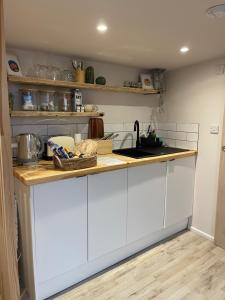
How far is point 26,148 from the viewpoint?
1622mm

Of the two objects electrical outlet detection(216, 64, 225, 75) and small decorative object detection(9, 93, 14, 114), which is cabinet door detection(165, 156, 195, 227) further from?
small decorative object detection(9, 93, 14, 114)

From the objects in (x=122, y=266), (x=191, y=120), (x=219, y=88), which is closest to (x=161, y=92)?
(x=191, y=120)

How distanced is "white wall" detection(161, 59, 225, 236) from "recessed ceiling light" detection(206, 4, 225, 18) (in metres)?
0.98

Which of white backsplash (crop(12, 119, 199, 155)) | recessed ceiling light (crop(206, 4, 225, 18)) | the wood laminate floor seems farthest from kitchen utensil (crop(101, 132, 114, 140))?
recessed ceiling light (crop(206, 4, 225, 18))

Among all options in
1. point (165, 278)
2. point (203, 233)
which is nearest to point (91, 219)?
point (165, 278)

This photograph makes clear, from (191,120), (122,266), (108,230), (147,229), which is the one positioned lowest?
(122,266)

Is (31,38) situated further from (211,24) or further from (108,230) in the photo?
(108,230)

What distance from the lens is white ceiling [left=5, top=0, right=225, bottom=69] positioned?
1114 millimetres

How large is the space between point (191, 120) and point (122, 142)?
786 mm

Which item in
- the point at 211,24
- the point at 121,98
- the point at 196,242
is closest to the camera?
the point at 211,24

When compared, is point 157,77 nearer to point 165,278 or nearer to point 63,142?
point 63,142

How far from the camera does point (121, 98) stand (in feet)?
8.00

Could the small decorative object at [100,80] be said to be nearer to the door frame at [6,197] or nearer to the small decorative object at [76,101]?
the small decorative object at [76,101]

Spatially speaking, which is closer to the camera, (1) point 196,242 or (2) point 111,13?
(2) point 111,13
